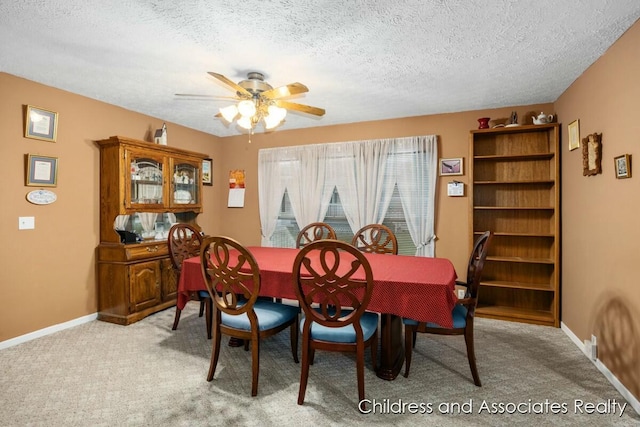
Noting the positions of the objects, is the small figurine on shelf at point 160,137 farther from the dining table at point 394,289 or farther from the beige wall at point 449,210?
the dining table at point 394,289

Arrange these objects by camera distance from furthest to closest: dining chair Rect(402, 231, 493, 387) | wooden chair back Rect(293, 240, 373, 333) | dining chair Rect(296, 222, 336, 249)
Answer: dining chair Rect(296, 222, 336, 249), dining chair Rect(402, 231, 493, 387), wooden chair back Rect(293, 240, 373, 333)

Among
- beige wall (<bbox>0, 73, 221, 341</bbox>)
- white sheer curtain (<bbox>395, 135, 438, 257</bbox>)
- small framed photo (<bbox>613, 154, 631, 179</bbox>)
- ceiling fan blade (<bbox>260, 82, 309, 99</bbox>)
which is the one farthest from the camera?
white sheer curtain (<bbox>395, 135, 438, 257</bbox>)

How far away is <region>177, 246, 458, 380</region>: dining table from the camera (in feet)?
6.61

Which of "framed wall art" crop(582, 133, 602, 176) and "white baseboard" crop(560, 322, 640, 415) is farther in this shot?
"framed wall art" crop(582, 133, 602, 176)

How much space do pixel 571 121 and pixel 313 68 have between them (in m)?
2.46

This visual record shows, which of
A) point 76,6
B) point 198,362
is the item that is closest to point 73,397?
point 198,362

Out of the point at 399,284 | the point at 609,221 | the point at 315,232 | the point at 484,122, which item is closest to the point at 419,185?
the point at 484,122

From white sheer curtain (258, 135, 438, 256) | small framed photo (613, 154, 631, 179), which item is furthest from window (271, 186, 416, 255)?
small framed photo (613, 154, 631, 179)

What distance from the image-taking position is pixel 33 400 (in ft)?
6.72

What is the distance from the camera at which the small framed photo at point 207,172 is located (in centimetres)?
494

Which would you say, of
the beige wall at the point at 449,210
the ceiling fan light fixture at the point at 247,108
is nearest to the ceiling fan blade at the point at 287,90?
the ceiling fan light fixture at the point at 247,108

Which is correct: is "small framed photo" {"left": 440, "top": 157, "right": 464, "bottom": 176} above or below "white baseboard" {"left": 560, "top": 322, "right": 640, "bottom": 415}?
above

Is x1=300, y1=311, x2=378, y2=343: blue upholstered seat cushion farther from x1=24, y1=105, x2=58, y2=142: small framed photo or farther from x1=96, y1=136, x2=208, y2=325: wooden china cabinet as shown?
x1=24, y1=105, x2=58, y2=142: small framed photo

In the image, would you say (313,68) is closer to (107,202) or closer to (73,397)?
(107,202)
